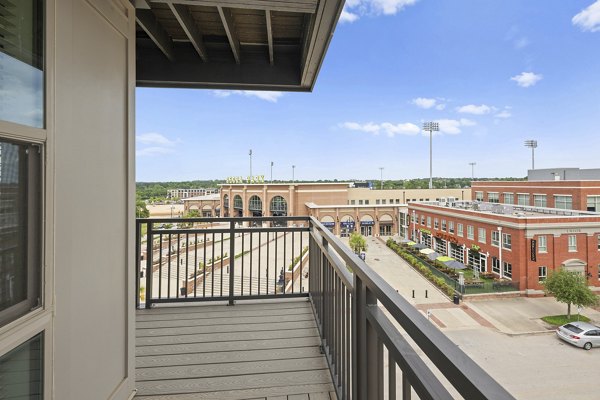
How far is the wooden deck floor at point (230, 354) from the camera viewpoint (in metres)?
1.63

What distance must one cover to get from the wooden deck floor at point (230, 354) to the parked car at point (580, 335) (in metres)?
2.39

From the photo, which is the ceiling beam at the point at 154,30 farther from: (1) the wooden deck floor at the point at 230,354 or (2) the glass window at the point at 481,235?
(2) the glass window at the point at 481,235

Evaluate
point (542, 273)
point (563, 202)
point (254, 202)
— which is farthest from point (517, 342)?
point (254, 202)

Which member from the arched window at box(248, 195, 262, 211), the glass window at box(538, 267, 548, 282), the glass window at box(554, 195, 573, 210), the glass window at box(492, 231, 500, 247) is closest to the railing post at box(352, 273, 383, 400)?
the glass window at box(492, 231, 500, 247)

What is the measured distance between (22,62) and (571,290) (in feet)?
22.3

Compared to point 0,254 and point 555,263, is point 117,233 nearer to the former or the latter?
point 0,254

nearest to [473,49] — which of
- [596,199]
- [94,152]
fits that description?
[596,199]

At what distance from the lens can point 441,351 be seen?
0.50 m

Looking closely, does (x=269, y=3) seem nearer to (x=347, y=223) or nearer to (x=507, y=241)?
(x=347, y=223)

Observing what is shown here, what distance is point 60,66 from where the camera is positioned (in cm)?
102

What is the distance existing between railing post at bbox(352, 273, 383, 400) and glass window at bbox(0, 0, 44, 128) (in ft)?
3.86

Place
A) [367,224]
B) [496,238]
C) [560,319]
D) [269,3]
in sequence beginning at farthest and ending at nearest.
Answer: [367,224], [496,238], [560,319], [269,3]

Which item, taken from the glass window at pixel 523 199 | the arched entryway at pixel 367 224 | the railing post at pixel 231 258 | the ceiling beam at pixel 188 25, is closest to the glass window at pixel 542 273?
the glass window at pixel 523 199

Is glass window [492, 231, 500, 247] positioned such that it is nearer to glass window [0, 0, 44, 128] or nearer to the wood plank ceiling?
the wood plank ceiling
